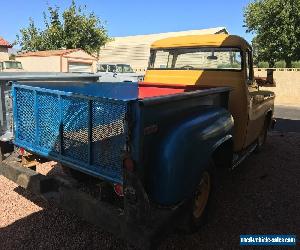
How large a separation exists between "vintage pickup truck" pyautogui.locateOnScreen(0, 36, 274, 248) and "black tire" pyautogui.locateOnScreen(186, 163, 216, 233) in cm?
1

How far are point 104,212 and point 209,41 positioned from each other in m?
3.20

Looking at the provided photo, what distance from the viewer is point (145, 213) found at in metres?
2.55

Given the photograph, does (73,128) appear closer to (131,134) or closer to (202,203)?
(131,134)

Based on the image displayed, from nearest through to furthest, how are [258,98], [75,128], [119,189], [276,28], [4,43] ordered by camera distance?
[119,189] → [75,128] → [258,98] → [276,28] → [4,43]

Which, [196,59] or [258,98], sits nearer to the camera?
[196,59]

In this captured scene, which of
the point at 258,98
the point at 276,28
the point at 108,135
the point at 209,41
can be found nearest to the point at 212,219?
the point at 108,135

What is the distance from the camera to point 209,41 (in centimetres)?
501

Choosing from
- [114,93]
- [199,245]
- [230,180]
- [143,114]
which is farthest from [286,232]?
[114,93]

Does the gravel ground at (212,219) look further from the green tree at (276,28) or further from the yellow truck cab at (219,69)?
the green tree at (276,28)

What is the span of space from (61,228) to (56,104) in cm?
133

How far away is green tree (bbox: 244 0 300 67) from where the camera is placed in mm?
26000

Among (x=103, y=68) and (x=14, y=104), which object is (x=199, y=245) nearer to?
(x=14, y=104)

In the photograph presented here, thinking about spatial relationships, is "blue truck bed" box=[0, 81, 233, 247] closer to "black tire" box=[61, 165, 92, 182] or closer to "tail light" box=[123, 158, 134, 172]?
"tail light" box=[123, 158, 134, 172]

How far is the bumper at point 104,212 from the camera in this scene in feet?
8.36
